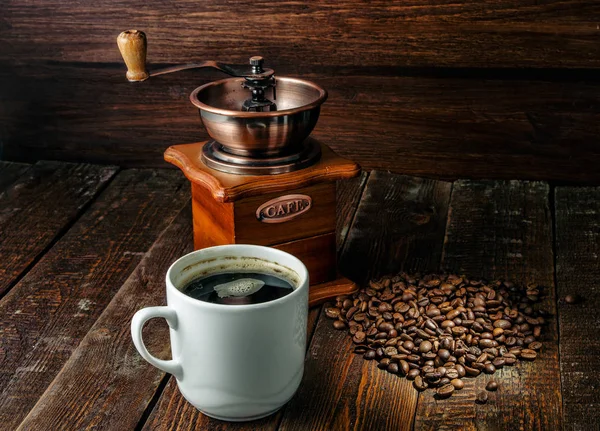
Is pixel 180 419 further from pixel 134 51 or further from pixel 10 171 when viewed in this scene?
pixel 10 171

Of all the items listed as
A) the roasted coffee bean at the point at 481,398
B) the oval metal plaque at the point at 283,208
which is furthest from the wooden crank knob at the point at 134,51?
the roasted coffee bean at the point at 481,398

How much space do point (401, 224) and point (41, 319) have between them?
2.44 feet

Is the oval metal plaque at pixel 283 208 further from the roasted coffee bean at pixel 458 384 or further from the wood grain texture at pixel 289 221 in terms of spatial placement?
the roasted coffee bean at pixel 458 384

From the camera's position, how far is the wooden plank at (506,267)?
1118 mm

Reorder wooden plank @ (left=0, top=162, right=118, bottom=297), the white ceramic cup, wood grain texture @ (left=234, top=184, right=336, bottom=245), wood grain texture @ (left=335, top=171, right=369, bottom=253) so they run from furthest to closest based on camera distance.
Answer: wood grain texture @ (left=335, top=171, right=369, bottom=253) → wooden plank @ (left=0, top=162, right=118, bottom=297) → wood grain texture @ (left=234, top=184, right=336, bottom=245) → the white ceramic cup

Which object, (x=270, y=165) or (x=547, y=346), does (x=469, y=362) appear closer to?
(x=547, y=346)

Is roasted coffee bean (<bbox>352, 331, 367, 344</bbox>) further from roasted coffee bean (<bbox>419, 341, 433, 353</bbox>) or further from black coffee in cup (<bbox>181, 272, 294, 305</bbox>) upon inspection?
black coffee in cup (<bbox>181, 272, 294, 305</bbox>)

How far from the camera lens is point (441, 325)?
1.30m

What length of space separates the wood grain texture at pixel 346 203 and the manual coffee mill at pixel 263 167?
22cm

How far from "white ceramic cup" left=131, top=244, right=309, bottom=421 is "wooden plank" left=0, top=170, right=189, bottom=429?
25 centimetres

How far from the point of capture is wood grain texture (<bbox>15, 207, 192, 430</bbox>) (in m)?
1.11

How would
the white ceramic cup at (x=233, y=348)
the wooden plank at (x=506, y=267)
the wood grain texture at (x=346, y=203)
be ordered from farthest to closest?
the wood grain texture at (x=346, y=203)
the wooden plank at (x=506, y=267)
the white ceramic cup at (x=233, y=348)

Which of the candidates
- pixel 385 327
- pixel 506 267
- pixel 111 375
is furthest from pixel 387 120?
pixel 111 375

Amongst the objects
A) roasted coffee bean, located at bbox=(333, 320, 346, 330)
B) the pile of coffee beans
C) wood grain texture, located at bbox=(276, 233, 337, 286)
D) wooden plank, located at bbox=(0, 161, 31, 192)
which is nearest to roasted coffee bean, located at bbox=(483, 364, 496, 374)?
the pile of coffee beans
